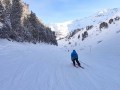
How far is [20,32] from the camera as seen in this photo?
5484 cm

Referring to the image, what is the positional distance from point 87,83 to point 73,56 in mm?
8050

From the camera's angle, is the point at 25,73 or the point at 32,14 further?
the point at 32,14

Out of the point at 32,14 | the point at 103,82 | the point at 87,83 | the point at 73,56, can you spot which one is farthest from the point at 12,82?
the point at 32,14

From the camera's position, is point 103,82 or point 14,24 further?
point 14,24

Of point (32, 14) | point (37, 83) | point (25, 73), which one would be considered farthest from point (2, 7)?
point (32, 14)

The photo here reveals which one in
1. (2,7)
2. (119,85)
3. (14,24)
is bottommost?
(119,85)

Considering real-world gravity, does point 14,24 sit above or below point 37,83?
above

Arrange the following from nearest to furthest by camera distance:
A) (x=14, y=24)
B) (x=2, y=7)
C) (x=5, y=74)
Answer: (x=5, y=74)
(x=2, y=7)
(x=14, y=24)

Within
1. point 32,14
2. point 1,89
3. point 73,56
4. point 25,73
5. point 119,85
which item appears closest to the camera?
point 1,89

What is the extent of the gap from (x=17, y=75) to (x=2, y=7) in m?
32.4

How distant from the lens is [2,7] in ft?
145

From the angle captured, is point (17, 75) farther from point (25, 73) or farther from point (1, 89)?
point (1, 89)

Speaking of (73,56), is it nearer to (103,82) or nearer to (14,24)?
(103,82)

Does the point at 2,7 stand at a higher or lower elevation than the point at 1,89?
higher
